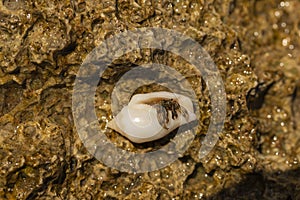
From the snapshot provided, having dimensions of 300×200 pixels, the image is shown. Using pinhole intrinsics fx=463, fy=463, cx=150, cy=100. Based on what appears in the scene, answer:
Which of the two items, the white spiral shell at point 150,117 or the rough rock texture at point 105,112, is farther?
the white spiral shell at point 150,117

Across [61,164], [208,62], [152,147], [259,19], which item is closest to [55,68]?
[61,164]

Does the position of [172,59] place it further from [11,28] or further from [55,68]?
[11,28]

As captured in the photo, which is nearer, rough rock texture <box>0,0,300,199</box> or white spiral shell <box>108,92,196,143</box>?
rough rock texture <box>0,0,300,199</box>

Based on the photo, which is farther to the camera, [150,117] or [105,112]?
[105,112]

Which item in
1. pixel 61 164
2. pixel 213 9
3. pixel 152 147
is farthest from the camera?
pixel 213 9
